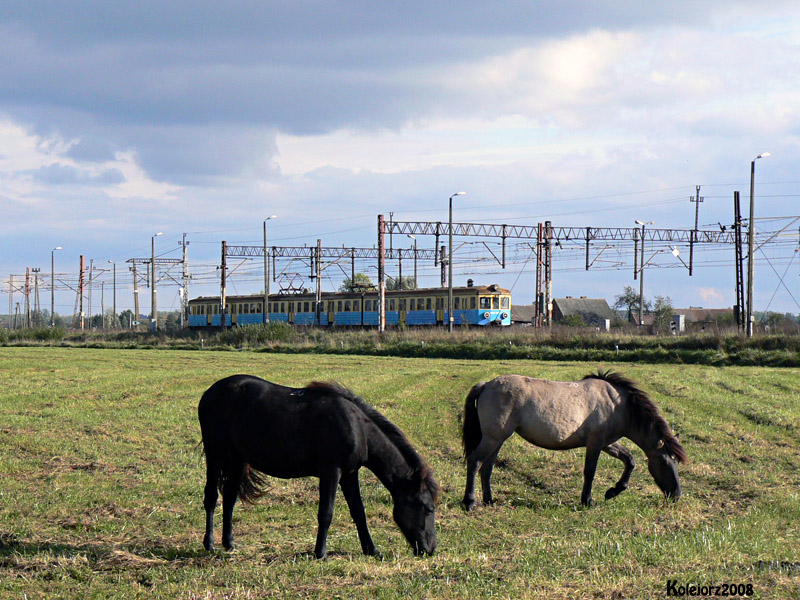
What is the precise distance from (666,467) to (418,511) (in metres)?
4.23

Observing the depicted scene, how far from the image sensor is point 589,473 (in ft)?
37.0

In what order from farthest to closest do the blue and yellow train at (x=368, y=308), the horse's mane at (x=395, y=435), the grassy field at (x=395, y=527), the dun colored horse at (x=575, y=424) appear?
the blue and yellow train at (x=368, y=308)
the dun colored horse at (x=575, y=424)
the horse's mane at (x=395, y=435)
the grassy field at (x=395, y=527)

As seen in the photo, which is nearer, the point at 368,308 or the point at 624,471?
the point at 624,471

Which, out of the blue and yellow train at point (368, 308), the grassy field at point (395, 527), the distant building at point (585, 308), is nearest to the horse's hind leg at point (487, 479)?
the grassy field at point (395, 527)

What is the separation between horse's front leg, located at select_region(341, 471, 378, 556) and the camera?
8.58m

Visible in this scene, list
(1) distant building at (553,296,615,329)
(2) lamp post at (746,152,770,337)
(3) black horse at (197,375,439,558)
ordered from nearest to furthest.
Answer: (3) black horse at (197,375,439,558)
(2) lamp post at (746,152,770,337)
(1) distant building at (553,296,615,329)

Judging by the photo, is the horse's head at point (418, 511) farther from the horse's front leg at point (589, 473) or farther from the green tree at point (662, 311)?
the green tree at point (662, 311)

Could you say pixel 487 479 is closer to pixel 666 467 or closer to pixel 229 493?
pixel 666 467

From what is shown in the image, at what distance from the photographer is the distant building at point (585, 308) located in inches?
4459

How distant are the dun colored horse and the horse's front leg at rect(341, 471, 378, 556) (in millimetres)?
2883

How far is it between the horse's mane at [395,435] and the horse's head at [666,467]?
12.9 feet

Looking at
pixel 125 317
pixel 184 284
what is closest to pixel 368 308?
pixel 184 284

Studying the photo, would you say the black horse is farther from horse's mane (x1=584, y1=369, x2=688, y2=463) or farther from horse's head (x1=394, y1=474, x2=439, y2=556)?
horse's mane (x1=584, y1=369, x2=688, y2=463)

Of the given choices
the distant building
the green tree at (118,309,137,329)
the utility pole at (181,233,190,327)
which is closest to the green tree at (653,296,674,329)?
the distant building
